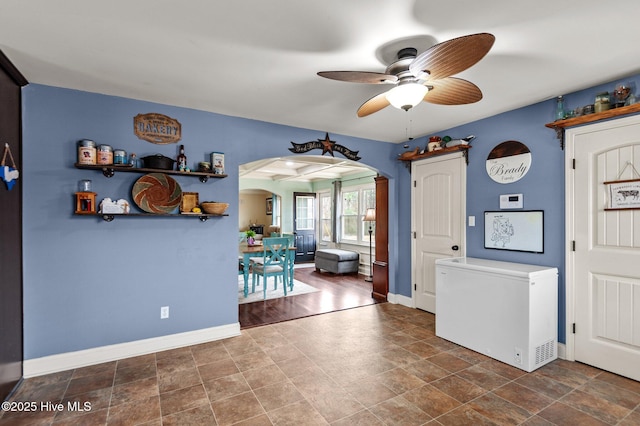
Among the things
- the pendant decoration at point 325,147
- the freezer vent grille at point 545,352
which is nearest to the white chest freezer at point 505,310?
the freezer vent grille at point 545,352

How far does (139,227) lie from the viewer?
308cm

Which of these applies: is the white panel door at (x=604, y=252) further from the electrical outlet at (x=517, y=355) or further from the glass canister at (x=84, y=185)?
the glass canister at (x=84, y=185)

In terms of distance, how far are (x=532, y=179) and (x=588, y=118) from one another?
0.70 m

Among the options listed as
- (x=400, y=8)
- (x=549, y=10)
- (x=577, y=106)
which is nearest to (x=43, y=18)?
(x=400, y=8)

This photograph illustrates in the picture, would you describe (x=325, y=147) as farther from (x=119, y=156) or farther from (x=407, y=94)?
(x=119, y=156)

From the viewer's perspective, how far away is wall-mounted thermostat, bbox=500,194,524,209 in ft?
10.8

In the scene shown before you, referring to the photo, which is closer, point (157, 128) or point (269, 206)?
point (157, 128)

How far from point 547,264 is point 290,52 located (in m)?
3.05

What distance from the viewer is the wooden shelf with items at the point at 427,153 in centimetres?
383

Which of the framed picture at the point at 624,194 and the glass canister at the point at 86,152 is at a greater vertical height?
the glass canister at the point at 86,152

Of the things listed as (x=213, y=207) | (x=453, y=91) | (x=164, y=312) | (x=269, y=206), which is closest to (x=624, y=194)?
(x=453, y=91)

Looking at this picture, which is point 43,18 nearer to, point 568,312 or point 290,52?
point 290,52

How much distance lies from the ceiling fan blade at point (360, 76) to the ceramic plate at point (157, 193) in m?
2.06

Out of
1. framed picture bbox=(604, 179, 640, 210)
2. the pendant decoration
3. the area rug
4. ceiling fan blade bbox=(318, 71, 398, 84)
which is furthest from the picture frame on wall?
framed picture bbox=(604, 179, 640, 210)
